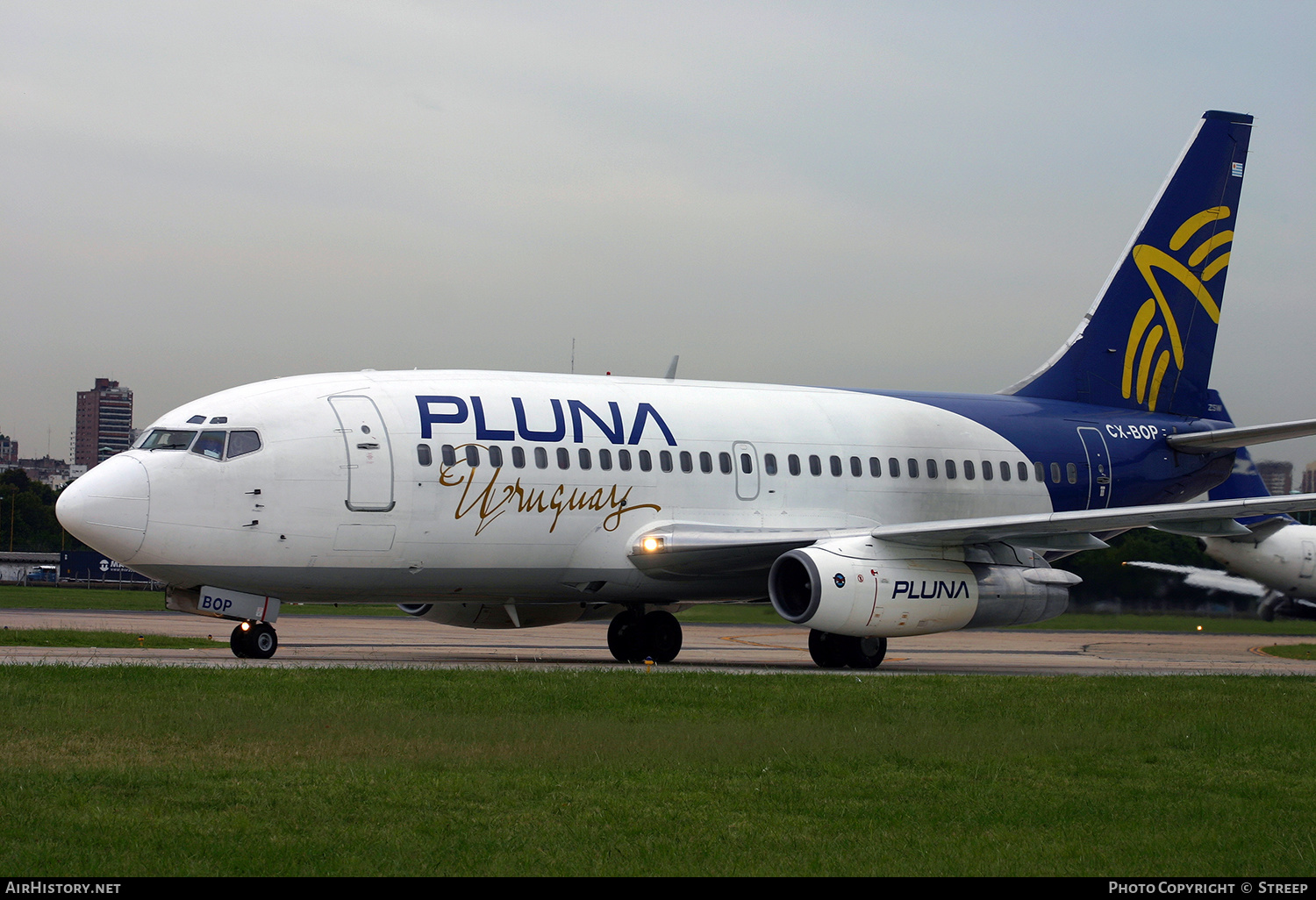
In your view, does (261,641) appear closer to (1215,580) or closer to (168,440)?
(168,440)

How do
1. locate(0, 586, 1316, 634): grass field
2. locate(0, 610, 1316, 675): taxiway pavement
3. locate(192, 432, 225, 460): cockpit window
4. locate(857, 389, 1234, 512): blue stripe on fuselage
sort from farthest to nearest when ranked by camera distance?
locate(0, 586, 1316, 634): grass field
locate(857, 389, 1234, 512): blue stripe on fuselage
locate(0, 610, 1316, 675): taxiway pavement
locate(192, 432, 225, 460): cockpit window

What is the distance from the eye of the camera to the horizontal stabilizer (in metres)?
24.3

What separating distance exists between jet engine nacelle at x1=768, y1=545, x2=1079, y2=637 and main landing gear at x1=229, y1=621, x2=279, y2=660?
715 centimetres

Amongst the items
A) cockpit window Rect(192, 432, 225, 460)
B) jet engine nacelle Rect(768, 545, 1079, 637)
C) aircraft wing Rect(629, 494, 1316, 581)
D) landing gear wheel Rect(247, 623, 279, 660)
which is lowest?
landing gear wheel Rect(247, 623, 279, 660)

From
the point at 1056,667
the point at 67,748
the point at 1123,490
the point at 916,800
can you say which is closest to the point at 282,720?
the point at 67,748

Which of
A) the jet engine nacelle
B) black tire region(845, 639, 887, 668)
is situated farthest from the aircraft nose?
black tire region(845, 639, 887, 668)

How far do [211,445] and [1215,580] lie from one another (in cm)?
2408

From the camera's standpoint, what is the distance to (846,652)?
23.0m

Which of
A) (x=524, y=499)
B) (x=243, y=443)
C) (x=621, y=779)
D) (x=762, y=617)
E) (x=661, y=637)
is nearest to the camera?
(x=621, y=779)

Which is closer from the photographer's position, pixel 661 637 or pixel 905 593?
pixel 905 593

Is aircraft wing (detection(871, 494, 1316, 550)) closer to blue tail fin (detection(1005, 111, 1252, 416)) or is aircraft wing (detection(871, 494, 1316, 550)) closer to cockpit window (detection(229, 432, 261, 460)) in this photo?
blue tail fin (detection(1005, 111, 1252, 416))

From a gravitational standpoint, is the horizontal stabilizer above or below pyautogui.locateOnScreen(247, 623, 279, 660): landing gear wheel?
above

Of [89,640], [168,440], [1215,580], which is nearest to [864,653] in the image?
[168,440]

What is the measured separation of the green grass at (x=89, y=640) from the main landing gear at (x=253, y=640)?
3.66 metres
